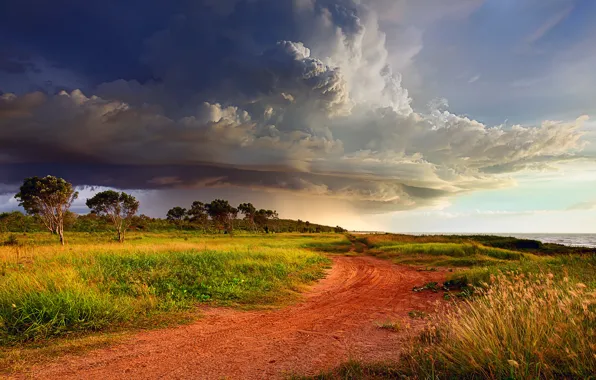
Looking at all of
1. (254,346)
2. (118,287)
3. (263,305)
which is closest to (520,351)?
(254,346)

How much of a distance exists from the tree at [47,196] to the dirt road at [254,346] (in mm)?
40358

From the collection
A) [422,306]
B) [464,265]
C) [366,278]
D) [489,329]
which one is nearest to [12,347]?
[489,329]

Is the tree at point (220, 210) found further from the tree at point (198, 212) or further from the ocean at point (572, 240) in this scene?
the ocean at point (572, 240)

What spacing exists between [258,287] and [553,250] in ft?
150

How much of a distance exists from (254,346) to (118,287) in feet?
21.0

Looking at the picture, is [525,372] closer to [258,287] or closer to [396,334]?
[396,334]

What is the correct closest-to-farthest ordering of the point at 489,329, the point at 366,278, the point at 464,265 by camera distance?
the point at 489,329, the point at 366,278, the point at 464,265

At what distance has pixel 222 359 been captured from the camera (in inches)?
257

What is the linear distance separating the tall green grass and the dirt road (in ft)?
4.75

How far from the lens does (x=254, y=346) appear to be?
723 cm

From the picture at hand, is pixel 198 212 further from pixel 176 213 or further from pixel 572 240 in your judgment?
pixel 572 240

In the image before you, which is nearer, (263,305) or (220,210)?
(263,305)

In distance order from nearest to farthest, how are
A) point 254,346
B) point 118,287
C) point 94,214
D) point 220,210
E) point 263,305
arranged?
point 254,346 < point 118,287 < point 263,305 < point 94,214 < point 220,210

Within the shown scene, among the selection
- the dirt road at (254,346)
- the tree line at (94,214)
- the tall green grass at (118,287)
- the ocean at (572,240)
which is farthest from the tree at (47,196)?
the ocean at (572,240)
